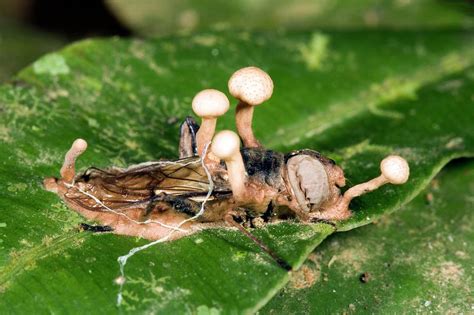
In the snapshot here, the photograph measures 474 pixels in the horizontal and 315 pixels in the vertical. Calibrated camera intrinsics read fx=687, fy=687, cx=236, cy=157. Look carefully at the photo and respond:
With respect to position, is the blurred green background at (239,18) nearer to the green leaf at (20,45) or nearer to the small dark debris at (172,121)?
the green leaf at (20,45)

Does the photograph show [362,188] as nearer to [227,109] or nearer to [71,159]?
[227,109]

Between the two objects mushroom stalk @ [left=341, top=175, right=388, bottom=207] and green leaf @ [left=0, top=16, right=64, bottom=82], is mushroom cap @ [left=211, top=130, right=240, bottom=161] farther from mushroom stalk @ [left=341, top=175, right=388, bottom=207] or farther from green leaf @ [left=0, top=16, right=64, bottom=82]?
green leaf @ [left=0, top=16, right=64, bottom=82]

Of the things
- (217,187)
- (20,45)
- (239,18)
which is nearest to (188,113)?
(217,187)

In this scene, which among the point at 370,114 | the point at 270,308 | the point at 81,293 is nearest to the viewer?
the point at 81,293

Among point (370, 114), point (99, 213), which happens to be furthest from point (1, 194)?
point (370, 114)

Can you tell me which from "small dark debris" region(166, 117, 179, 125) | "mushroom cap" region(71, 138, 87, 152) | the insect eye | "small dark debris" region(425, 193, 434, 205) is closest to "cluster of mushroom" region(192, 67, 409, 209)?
the insect eye

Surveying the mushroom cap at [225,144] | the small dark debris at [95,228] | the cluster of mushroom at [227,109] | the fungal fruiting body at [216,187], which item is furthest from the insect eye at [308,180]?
the small dark debris at [95,228]

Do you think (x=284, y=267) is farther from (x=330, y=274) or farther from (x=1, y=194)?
(x=1, y=194)
